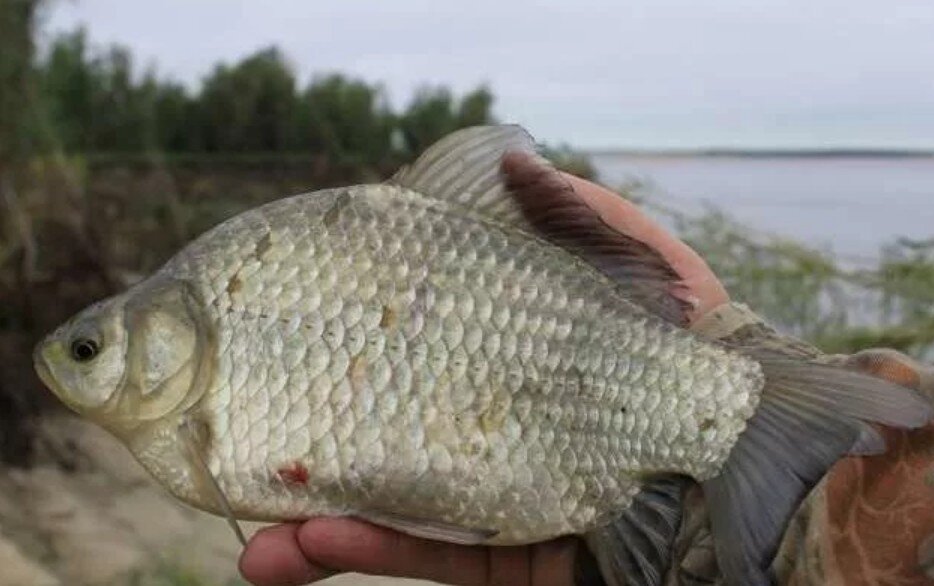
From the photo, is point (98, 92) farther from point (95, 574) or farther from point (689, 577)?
point (689, 577)

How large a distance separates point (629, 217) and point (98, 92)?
594 inches

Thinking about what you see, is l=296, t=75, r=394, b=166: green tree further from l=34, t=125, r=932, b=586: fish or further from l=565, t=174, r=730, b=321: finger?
l=34, t=125, r=932, b=586: fish

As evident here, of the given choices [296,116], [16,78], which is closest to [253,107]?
[296,116]

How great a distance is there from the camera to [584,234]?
227 centimetres

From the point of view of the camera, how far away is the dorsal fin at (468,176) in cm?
228

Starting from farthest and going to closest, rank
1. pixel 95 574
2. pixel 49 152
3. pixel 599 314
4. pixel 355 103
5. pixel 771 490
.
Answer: pixel 355 103 < pixel 49 152 < pixel 95 574 < pixel 599 314 < pixel 771 490

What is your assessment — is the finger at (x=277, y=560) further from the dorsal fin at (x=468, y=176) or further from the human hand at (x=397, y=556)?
the dorsal fin at (x=468, y=176)

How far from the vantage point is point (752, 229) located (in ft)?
23.7

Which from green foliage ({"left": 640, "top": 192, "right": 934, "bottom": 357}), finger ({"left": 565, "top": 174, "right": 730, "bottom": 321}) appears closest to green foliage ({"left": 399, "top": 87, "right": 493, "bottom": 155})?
green foliage ({"left": 640, "top": 192, "right": 934, "bottom": 357})

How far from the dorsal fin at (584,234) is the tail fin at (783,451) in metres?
0.22

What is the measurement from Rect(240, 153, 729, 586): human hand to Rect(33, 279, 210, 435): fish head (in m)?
0.28

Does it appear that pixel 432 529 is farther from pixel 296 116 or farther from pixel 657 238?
pixel 296 116

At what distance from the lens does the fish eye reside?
225 centimetres

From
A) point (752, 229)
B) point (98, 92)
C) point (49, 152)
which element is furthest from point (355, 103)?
point (752, 229)
